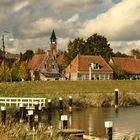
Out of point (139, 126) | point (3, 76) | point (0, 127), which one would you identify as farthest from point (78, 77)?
point (0, 127)

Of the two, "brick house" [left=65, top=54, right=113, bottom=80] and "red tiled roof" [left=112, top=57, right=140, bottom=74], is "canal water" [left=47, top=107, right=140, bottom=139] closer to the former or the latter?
"brick house" [left=65, top=54, right=113, bottom=80]

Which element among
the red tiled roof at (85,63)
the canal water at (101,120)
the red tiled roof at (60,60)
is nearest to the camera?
the canal water at (101,120)

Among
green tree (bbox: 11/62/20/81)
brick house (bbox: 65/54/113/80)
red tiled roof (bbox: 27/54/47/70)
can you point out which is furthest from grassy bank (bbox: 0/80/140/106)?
red tiled roof (bbox: 27/54/47/70)

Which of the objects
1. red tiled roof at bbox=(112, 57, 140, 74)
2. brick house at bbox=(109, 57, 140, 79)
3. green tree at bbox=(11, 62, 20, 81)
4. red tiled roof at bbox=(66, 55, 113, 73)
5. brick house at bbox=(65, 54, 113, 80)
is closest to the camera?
green tree at bbox=(11, 62, 20, 81)

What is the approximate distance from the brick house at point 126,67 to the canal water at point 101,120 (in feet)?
160

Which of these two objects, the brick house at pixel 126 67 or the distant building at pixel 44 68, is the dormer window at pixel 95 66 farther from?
the distant building at pixel 44 68

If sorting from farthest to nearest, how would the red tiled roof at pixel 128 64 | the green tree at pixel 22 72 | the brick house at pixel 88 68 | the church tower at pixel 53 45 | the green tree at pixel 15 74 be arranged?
the church tower at pixel 53 45 → the red tiled roof at pixel 128 64 → the brick house at pixel 88 68 → the green tree at pixel 22 72 → the green tree at pixel 15 74

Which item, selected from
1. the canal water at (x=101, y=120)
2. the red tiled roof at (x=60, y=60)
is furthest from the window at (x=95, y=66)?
the canal water at (x=101, y=120)

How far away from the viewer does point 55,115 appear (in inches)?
1558

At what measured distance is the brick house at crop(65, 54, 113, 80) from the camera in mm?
89306

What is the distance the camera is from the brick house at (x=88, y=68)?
89.3m

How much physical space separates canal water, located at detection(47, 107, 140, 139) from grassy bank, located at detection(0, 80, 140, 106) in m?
2.80

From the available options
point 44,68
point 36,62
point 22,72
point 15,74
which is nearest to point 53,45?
point 36,62

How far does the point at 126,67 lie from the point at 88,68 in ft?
38.7
